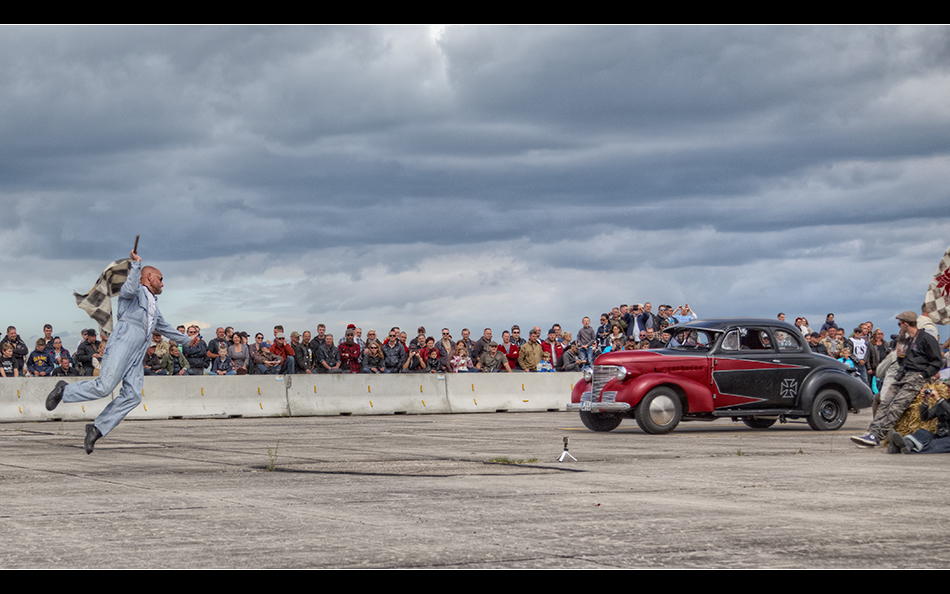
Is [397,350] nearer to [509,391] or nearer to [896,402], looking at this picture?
[509,391]

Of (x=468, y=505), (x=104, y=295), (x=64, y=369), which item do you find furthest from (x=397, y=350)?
(x=468, y=505)

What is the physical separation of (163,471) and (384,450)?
349 cm

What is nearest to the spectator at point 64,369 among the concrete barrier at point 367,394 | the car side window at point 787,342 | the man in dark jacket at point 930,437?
the concrete barrier at point 367,394

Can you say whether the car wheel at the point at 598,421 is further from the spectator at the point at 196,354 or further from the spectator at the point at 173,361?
the spectator at the point at 173,361

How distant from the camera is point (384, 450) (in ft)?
47.0

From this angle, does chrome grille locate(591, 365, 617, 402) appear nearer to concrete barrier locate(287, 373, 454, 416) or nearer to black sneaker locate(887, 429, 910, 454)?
black sneaker locate(887, 429, 910, 454)

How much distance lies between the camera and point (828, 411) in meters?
19.1

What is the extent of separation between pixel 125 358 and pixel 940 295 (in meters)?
10.2

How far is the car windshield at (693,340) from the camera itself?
18.7m

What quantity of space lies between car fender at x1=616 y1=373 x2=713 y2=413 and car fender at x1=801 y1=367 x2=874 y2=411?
1708 millimetres

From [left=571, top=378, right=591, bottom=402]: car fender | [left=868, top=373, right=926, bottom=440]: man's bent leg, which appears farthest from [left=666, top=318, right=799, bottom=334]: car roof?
[left=868, top=373, right=926, bottom=440]: man's bent leg
